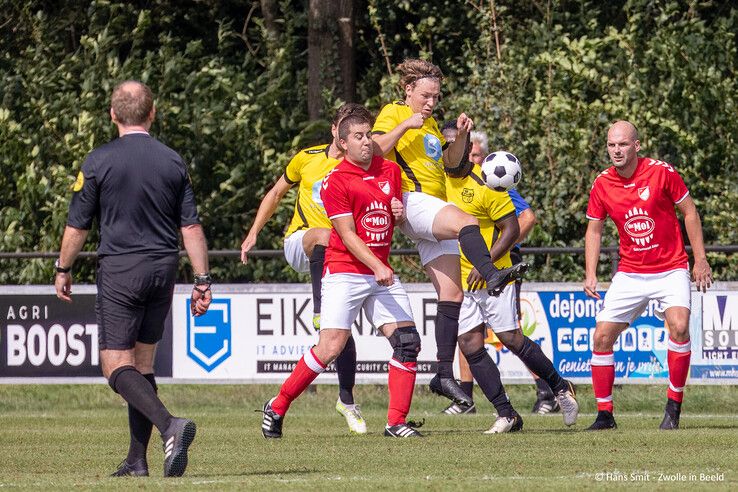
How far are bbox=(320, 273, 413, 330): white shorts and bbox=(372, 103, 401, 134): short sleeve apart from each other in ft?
3.53

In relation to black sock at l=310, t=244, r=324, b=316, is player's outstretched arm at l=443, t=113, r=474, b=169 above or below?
above

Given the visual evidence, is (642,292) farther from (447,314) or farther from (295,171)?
(295,171)

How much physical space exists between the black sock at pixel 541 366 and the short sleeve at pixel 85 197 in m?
3.92

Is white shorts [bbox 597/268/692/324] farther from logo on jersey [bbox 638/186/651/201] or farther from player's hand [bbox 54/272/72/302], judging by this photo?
player's hand [bbox 54/272/72/302]

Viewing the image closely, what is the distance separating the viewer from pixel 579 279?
16.8 meters

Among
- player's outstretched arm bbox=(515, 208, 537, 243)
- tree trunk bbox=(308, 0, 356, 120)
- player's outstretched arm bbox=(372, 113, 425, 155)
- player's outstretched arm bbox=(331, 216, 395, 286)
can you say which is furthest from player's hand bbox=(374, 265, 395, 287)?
tree trunk bbox=(308, 0, 356, 120)

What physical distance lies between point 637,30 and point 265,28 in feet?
16.8

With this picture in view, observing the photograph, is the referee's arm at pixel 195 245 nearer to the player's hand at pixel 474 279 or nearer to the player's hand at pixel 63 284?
the player's hand at pixel 63 284

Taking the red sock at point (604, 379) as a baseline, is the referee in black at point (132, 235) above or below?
above

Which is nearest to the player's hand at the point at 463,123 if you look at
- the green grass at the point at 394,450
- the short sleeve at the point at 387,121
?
the short sleeve at the point at 387,121

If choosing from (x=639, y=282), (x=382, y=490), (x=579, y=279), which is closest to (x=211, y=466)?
(x=382, y=490)

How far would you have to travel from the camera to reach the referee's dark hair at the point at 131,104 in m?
7.77

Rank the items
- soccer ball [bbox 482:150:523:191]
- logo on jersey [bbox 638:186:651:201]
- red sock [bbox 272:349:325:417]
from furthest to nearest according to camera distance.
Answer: soccer ball [bbox 482:150:523:191] < logo on jersey [bbox 638:186:651:201] < red sock [bbox 272:349:325:417]

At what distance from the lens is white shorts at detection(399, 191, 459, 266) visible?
9.91 m
